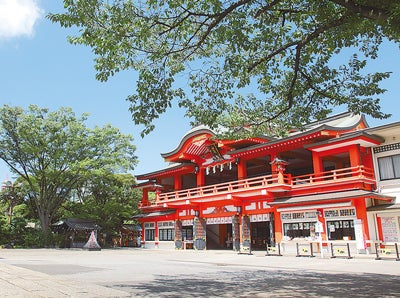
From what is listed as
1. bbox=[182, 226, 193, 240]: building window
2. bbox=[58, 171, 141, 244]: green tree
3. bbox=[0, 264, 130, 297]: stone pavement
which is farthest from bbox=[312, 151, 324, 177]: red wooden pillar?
bbox=[58, 171, 141, 244]: green tree

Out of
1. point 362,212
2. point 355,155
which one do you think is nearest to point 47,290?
point 362,212

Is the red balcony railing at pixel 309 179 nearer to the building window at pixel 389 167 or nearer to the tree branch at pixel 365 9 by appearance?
the building window at pixel 389 167

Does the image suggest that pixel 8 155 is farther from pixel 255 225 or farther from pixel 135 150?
pixel 255 225

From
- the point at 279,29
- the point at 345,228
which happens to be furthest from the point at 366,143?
the point at 279,29

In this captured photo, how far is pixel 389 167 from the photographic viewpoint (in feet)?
68.4

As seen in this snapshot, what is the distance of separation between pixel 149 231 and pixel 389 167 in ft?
72.8

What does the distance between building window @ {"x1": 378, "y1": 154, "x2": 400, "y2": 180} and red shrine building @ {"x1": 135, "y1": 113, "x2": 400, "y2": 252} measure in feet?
0.16

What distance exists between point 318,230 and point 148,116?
14.1 m

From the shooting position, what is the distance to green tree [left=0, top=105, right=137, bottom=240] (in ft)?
101

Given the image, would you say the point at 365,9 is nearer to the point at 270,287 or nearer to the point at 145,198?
the point at 270,287

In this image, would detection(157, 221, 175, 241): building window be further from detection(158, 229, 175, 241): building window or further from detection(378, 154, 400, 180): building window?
detection(378, 154, 400, 180): building window

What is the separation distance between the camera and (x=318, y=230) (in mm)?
19641

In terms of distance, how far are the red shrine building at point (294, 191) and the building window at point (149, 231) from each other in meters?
0.81

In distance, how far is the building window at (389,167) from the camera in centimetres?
2053
